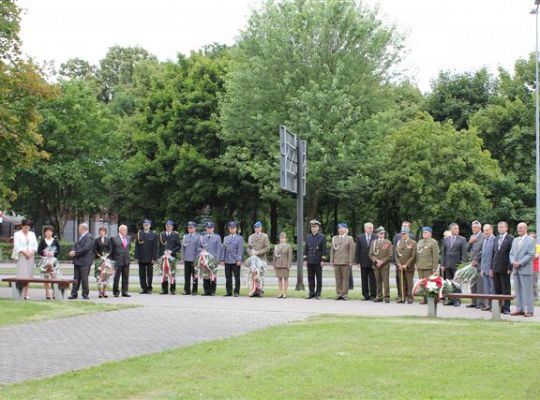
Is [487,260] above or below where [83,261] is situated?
below

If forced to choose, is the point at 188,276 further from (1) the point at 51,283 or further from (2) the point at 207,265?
(1) the point at 51,283

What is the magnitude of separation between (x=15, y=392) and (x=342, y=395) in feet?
10.9

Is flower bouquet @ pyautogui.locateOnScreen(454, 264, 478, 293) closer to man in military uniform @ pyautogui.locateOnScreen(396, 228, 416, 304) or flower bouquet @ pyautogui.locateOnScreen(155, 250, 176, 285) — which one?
man in military uniform @ pyautogui.locateOnScreen(396, 228, 416, 304)

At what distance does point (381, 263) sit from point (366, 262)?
571 mm

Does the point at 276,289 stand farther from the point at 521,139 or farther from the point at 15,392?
the point at 521,139

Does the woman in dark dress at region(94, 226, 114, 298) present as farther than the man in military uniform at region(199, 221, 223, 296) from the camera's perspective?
No

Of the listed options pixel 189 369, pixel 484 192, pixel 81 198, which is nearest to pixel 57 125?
pixel 81 198

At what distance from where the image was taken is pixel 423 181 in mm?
47188

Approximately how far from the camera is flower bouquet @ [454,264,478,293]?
19.8 m

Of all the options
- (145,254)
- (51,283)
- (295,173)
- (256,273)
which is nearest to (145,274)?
(145,254)

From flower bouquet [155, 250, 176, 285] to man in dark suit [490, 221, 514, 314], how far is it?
8.81m

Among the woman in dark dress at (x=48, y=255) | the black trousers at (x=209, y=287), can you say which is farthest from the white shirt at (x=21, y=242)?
the black trousers at (x=209, y=287)

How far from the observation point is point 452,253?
20719 millimetres

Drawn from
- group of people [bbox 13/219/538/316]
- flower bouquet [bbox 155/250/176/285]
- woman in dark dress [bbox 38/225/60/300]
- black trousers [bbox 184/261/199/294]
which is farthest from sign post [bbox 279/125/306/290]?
woman in dark dress [bbox 38/225/60/300]
